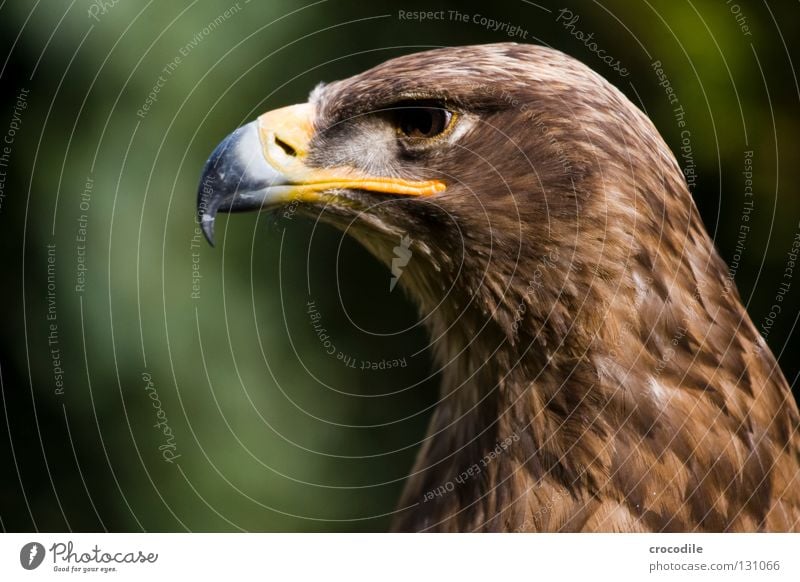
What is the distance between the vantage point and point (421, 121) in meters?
2.15

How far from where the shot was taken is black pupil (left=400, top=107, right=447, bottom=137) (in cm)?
213

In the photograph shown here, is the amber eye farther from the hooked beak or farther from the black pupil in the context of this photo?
the hooked beak

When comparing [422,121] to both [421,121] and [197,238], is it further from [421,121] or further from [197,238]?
[197,238]

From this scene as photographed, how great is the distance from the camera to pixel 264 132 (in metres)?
2.20

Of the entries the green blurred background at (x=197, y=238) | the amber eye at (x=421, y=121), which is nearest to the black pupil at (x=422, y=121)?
the amber eye at (x=421, y=121)

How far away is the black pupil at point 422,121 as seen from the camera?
213 centimetres

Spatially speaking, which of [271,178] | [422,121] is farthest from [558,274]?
[271,178]

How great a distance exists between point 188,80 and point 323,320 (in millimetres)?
1129

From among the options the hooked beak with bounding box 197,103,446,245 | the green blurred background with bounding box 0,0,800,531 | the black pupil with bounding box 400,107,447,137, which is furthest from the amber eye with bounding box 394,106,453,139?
the green blurred background with bounding box 0,0,800,531

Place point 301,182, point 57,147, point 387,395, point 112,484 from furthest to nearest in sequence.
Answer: point 387,395 → point 112,484 → point 57,147 → point 301,182

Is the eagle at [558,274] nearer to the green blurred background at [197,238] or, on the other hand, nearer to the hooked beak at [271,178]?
the hooked beak at [271,178]

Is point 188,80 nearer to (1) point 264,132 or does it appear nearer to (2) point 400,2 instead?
(2) point 400,2

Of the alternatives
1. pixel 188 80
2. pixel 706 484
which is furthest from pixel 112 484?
pixel 706 484

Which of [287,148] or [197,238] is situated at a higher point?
[287,148]
